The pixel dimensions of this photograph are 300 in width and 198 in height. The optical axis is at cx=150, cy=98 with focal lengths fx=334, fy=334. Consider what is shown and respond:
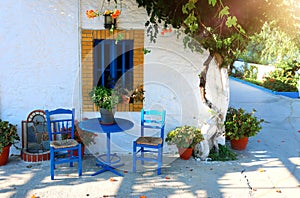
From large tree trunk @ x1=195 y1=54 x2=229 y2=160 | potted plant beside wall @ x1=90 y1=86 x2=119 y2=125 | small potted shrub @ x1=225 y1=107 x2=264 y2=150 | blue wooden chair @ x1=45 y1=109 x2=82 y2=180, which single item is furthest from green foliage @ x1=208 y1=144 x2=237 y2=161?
blue wooden chair @ x1=45 y1=109 x2=82 y2=180

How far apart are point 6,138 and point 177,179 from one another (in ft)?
9.44

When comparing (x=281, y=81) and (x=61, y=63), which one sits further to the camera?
(x=281, y=81)

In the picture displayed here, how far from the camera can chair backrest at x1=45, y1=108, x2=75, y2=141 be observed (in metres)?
5.34

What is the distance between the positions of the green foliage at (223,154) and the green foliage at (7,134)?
3393 millimetres

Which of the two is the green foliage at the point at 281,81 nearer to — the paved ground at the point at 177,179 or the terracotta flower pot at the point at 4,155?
the paved ground at the point at 177,179

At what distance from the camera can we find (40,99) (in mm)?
5965

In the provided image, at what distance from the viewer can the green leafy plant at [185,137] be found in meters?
5.75

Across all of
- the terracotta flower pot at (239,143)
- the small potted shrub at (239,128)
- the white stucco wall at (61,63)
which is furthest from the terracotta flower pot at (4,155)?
the terracotta flower pot at (239,143)

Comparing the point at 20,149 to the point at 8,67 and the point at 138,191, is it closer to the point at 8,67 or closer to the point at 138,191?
the point at 8,67

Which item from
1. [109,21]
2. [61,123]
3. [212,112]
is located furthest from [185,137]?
[109,21]

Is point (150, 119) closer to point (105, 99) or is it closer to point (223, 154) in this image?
point (105, 99)

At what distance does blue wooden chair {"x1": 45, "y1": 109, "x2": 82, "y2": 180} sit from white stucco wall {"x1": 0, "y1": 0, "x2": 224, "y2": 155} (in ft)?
0.87

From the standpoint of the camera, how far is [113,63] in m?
6.06

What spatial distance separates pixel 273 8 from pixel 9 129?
473cm
